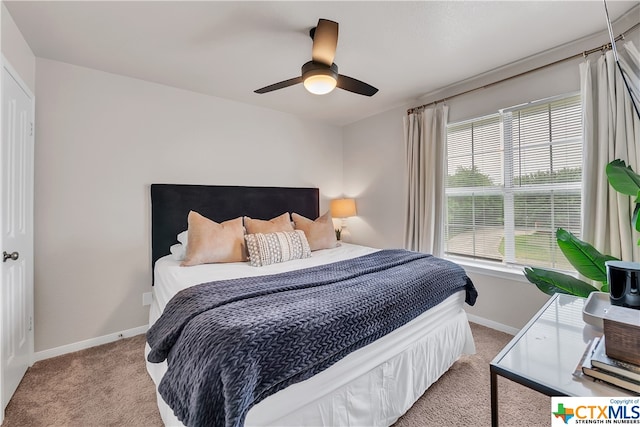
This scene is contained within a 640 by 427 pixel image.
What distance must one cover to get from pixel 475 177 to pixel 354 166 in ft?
5.68

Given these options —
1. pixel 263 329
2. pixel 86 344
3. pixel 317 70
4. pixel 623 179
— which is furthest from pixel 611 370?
pixel 86 344

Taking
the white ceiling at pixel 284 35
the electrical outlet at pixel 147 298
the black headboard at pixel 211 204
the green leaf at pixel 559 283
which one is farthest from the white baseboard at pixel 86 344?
the green leaf at pixel 559 283

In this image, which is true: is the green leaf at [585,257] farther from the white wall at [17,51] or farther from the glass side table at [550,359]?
the white wall at [17,51]

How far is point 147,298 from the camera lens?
2.70 m

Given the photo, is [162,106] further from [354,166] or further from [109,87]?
[354,166]

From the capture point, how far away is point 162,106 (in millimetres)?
2797

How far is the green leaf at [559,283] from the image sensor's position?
73.7 inches

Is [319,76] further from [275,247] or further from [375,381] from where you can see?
[375,381]

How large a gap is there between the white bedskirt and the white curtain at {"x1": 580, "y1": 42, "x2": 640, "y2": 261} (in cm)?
123

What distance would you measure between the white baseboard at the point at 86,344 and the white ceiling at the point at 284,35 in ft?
8.03

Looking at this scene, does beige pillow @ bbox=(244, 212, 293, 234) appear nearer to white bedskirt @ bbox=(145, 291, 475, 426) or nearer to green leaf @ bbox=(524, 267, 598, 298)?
white bedskirt @ bbox=(145, 291, 475, 426)

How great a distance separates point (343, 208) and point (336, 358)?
2.77m

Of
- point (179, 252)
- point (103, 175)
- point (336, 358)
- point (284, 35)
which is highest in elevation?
point (284, 35)

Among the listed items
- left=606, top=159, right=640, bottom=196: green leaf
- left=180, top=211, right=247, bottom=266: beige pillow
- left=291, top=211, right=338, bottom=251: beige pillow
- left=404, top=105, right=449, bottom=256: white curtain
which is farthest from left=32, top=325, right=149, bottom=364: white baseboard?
left=606, top=159, right=640, bottom=196: green leaf
